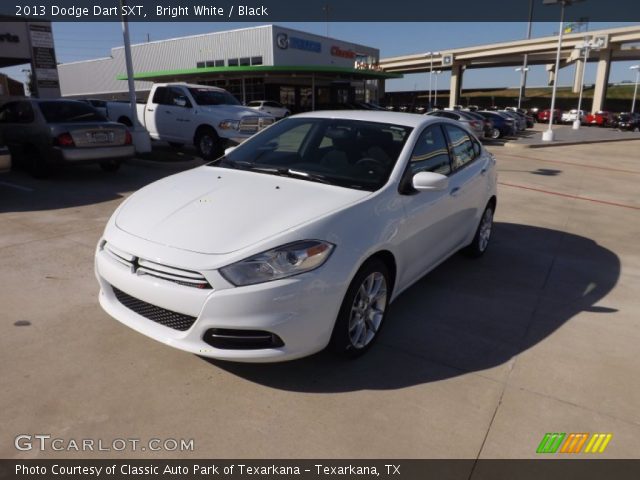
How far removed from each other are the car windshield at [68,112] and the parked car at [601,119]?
4438 centimetres

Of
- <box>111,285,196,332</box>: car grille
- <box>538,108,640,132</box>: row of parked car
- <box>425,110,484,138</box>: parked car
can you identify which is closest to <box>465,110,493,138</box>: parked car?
<box>425,110,484,138</box>: parked car

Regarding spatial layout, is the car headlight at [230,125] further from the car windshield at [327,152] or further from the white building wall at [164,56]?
the white building wall at [164,56]

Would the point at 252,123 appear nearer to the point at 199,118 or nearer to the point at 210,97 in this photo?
the point at 199,118

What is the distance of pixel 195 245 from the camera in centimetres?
295

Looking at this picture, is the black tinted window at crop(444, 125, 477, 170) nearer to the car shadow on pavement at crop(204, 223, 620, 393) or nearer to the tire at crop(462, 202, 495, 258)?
the tire at crop(462, 202, 495, 258)

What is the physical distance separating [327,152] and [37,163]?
7.31 metres

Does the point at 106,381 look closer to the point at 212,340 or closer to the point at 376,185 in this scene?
the point at 212,340

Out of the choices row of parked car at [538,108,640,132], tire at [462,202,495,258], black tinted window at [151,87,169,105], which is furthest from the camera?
row of parked car at [538,108,640,132]

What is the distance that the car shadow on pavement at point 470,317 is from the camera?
3328 mm

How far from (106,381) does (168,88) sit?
11.1 m

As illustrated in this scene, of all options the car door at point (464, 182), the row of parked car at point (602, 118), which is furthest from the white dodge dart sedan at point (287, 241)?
the row of parked car at point (602, 118)

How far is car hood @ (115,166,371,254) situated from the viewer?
9.86ft
